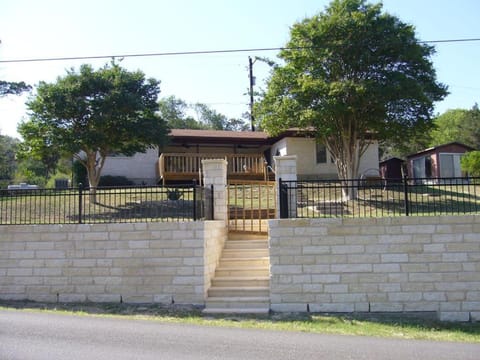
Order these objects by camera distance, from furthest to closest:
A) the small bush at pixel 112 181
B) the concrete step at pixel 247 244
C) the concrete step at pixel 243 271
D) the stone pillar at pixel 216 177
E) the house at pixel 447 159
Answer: the house at pixel 447 159, the small bush at pixel 112 181, the stone pillar at pixel 216 177, the concrete step at pixel 247 244, the concrete step at pixel 243 271

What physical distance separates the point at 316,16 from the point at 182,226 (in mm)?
9226

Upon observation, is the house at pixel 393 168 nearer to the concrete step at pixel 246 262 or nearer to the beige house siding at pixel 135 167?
the beige house siding at pixel 135 167

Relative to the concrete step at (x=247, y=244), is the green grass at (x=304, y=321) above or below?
below

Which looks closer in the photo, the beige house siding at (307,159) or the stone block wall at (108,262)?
the stone block wall at (108,262)

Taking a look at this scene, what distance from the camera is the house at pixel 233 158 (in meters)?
18.9

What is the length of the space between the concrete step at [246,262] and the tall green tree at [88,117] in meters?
6.24

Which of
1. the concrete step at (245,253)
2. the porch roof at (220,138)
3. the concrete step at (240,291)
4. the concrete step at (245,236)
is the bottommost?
the concrete step at (240,291)

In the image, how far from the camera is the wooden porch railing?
60.5ft

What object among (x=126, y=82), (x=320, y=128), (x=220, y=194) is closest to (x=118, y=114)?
(x=126, y=82)

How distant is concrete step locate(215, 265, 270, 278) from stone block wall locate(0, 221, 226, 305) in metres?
0.32

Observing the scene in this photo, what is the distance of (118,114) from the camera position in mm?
13867

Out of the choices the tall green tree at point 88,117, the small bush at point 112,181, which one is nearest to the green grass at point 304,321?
the tall green tree at point 88,117

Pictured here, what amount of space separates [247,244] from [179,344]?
4.35m

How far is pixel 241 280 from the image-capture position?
8695 millimetres
